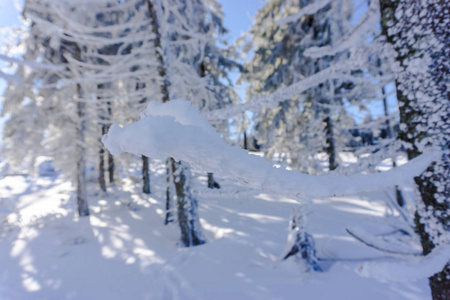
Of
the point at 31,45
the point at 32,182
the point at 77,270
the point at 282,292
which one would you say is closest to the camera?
the point at 282,292

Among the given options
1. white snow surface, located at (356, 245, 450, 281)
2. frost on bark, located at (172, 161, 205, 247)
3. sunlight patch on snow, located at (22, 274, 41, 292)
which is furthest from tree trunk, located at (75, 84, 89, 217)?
white snow surface, located at (356, 245, 450, 281)

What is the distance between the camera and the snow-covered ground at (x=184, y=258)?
3.05 m

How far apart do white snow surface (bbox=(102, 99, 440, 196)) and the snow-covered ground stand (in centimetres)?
54

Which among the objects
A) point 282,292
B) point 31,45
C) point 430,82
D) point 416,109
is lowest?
point 282,292

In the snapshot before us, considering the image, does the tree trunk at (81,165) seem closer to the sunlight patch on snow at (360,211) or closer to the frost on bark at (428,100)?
the frost on bark at (428,100)

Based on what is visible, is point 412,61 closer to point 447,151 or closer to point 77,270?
point 447,151

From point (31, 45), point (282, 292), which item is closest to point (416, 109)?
point (282, 292)

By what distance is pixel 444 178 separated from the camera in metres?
1.31

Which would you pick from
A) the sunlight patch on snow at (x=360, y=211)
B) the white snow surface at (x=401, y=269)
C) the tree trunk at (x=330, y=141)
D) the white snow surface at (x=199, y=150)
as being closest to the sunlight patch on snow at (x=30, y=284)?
the white snow surface at (x=199, y=150)

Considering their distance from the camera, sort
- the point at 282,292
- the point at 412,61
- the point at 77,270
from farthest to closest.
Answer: the point at 77,270 < the point at 282,292 < the point at 412,61

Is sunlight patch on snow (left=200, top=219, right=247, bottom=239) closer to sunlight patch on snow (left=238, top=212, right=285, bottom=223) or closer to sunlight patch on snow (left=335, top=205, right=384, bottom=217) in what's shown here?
sunlight patch on snow (left=238, top=212, right=285, bottom=223)

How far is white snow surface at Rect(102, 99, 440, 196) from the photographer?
571 mm

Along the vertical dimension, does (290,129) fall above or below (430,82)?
above

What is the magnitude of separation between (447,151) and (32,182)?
17766 millimetres
